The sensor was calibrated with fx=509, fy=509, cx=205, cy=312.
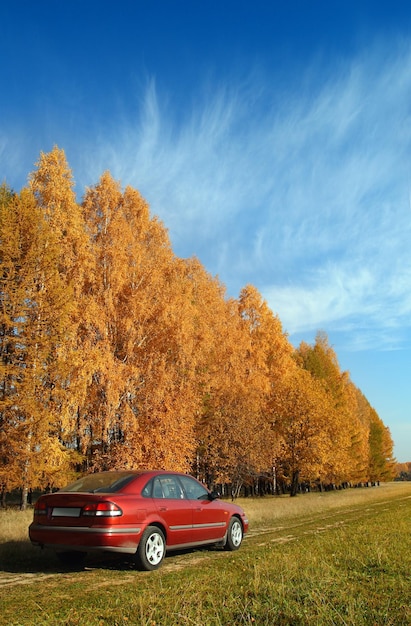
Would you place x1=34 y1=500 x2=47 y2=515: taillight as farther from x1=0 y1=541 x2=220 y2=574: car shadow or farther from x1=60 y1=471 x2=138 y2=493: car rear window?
x1=0 y1=541 x2=220 y2=574: car shadow

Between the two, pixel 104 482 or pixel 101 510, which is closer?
pixel 101 510

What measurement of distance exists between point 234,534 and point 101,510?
3809 millimetres

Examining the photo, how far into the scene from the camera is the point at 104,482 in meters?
8.28

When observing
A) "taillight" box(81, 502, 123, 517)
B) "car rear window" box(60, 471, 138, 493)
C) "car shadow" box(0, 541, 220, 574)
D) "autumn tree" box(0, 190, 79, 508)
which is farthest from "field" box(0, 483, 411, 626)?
"autumn tree" box(0, 190, 79, 508)

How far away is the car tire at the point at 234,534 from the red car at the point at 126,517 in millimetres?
611

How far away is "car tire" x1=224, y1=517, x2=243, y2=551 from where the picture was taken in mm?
9914

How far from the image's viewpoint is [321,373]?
A: 48.7 m

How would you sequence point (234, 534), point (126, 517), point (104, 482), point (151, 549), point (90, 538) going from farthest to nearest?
point (234, 534) → point (104, 482) → point (151, 549) → point (126, 517) → point (90, 538)

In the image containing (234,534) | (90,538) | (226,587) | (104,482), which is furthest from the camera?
(234,534)

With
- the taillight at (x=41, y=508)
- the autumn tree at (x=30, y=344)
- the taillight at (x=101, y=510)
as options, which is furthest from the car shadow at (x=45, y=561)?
the autumn tree at (x=30, y=344)

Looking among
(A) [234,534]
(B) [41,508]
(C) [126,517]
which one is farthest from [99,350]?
(C) [126,517]

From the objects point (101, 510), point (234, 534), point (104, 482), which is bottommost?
point (234, 534)

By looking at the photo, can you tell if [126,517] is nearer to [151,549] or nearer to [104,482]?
[151,549]

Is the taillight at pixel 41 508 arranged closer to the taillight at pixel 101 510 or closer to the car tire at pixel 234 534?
the taillight at pixel 101 510
